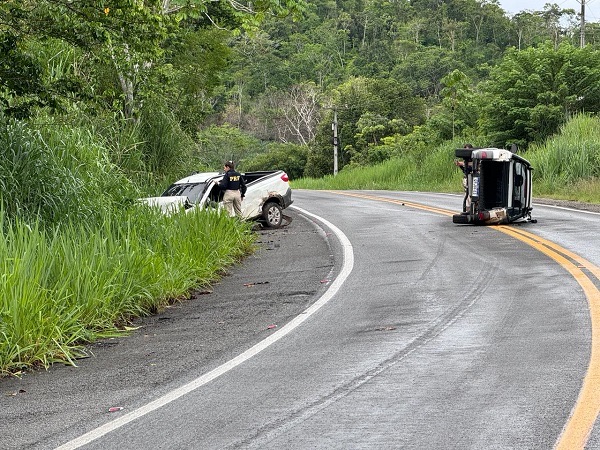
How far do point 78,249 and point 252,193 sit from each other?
11298 millimetres

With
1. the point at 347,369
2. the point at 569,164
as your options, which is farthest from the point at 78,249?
the point at 569,164

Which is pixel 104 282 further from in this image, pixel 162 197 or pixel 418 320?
pixel 162 197

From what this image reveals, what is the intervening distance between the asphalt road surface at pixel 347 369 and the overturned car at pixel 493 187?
5729mm

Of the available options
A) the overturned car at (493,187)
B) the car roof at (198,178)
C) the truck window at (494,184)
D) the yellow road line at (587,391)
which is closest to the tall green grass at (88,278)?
the yellow road line at (587,391)

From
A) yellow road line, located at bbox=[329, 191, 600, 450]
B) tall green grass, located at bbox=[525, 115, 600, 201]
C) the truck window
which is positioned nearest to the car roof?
the truck window

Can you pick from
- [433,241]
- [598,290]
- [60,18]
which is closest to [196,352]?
[598,290]

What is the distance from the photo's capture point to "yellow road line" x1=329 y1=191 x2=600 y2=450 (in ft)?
17.7

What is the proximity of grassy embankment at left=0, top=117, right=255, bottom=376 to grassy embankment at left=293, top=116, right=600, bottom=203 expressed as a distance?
16.9 metres

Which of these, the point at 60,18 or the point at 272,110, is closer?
the point at 60,18

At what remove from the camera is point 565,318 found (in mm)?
9219

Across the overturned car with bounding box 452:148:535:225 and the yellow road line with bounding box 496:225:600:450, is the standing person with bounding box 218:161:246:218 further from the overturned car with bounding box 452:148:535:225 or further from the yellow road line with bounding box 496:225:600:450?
the yellow road line with bounding box 496:225:600:450

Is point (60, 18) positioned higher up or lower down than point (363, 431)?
higher up

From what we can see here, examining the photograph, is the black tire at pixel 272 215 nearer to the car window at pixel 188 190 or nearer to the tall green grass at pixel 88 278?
the car window at pixel 188 190

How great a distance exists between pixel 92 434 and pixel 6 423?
735 millimetres
